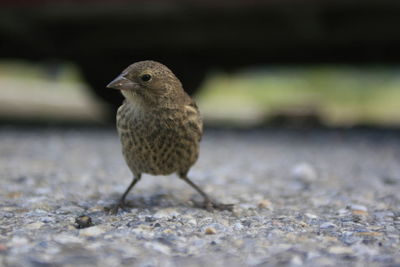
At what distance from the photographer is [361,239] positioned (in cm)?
229

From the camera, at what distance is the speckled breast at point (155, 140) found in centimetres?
281

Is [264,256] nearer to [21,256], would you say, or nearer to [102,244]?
[102,244]

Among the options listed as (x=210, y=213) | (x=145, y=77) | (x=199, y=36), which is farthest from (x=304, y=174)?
(x=199, y=36)

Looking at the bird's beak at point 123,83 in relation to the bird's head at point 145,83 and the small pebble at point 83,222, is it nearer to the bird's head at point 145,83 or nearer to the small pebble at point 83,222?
the bird's head at point 145,83

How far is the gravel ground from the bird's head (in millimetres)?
Result: 700

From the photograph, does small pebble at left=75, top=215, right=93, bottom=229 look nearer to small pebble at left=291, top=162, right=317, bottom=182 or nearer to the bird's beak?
the bird's beak

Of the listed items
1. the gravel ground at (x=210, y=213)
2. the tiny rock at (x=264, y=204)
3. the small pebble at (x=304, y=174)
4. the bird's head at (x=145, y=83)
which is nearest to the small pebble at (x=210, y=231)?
the gravel ground at (x=210, y=213)

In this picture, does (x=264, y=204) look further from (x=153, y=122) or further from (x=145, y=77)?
(x=145, y=77)

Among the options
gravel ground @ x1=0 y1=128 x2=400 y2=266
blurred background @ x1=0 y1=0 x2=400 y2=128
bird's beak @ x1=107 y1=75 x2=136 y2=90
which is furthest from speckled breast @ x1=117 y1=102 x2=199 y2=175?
blurred background @ x1=0 y1=0 x2=400 y2=128

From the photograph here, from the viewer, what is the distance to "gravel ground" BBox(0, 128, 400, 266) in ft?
6.71

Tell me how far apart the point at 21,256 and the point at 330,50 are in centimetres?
731

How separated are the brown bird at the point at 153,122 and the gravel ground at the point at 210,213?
12.3 inches

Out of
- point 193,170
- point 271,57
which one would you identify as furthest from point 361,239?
point 271,57

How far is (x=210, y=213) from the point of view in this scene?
9.58 ft
